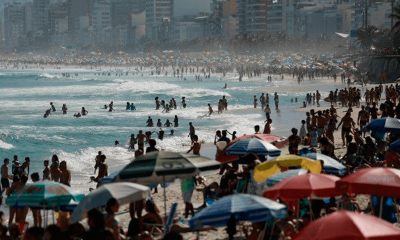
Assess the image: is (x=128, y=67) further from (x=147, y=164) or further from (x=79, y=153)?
(x=147, y=164)

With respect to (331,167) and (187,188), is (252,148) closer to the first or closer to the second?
(187,188)

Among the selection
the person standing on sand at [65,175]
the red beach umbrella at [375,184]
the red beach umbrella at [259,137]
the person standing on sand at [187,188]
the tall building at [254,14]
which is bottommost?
the person standing on sand at [65,175]

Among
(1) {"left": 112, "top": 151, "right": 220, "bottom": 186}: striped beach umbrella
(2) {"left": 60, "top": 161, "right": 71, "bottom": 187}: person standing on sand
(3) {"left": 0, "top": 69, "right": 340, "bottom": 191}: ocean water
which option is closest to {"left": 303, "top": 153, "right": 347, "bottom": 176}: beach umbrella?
(1) {"left": 112, "top": 151, "right": 220, "bottom": 186}: striped beach umbrella

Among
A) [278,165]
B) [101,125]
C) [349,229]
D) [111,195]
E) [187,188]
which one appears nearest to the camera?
[349,229]

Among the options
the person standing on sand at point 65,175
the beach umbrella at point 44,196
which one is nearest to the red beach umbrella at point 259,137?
the person standing on sand at point 65,175

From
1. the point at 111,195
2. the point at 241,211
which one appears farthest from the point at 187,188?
the point at 241,211

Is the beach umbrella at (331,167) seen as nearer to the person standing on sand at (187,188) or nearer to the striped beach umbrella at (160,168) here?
the person standing on sand at (187,188)

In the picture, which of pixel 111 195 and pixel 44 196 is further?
pixel 44 196
